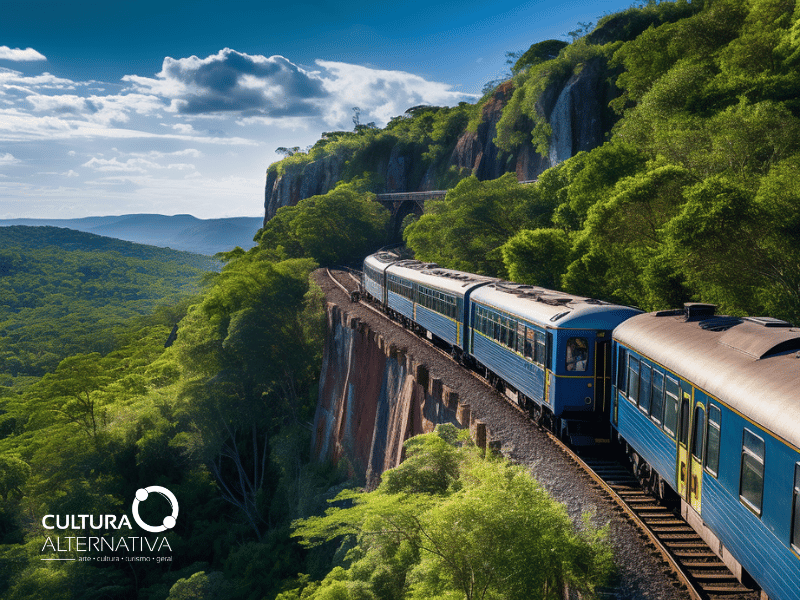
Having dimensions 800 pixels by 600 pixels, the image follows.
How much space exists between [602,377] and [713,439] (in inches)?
193

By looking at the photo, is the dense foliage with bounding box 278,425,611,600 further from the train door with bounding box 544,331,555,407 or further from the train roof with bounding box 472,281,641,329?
the train roof with bounding box 472,281,641,329

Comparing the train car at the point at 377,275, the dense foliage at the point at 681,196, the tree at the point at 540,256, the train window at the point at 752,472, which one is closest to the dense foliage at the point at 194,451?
the train car at the point at 377,275

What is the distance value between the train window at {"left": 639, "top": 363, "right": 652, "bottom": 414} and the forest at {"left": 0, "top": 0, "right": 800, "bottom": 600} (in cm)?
244

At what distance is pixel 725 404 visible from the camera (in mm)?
7227

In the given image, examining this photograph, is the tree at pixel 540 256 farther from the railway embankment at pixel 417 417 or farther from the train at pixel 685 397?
the train at pixel 685 397

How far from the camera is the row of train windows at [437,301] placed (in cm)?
2020

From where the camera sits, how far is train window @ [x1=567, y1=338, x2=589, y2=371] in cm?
1241

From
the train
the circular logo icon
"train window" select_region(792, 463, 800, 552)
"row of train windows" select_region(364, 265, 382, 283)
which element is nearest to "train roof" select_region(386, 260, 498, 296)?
the train

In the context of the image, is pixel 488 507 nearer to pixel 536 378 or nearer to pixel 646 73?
pixel 536 378

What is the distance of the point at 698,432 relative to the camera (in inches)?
322

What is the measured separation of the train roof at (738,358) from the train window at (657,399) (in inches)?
11.6

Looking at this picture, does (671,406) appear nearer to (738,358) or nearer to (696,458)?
(696,458)

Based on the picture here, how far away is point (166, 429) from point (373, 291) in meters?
13.5

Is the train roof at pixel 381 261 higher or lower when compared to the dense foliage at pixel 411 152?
lower
